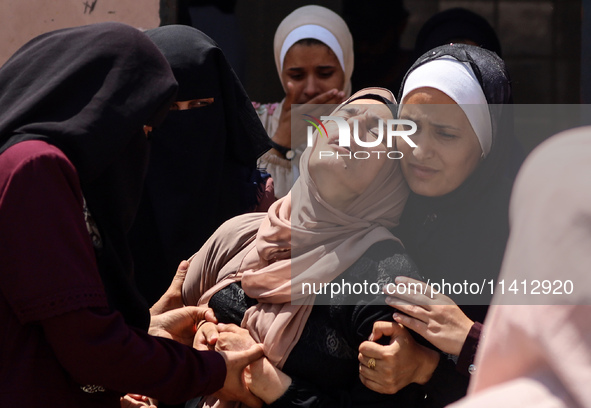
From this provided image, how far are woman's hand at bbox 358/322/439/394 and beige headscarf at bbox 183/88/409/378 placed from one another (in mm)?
176

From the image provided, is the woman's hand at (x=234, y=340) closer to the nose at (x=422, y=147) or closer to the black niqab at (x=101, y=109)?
the black niqab at (x=101, y=109)

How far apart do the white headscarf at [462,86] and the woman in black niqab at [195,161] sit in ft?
3.40

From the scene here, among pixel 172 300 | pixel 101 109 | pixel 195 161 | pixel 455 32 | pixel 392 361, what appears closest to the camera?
pixel 101 109

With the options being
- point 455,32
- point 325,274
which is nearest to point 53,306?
point 325,274

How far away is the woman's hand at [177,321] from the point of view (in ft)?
6.56

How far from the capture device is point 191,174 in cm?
270

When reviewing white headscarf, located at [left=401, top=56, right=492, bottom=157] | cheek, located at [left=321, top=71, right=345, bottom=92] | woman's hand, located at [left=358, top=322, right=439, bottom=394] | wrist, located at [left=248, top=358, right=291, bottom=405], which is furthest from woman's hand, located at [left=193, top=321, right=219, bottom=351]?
cheek, located at [left=321, top=71, right=345, bottom=92]

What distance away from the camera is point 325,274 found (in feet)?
5.89

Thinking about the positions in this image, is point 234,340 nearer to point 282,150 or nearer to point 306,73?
point 282,150

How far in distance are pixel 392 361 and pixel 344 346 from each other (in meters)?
0.14

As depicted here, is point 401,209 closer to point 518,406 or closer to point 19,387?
point 19,387

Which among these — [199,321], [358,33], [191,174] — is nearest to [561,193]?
[199,321]

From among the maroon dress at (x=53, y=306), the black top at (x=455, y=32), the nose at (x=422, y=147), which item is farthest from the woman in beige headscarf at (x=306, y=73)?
the maroon dress at (x=53, y=306)

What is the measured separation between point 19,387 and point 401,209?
0.99 meters
